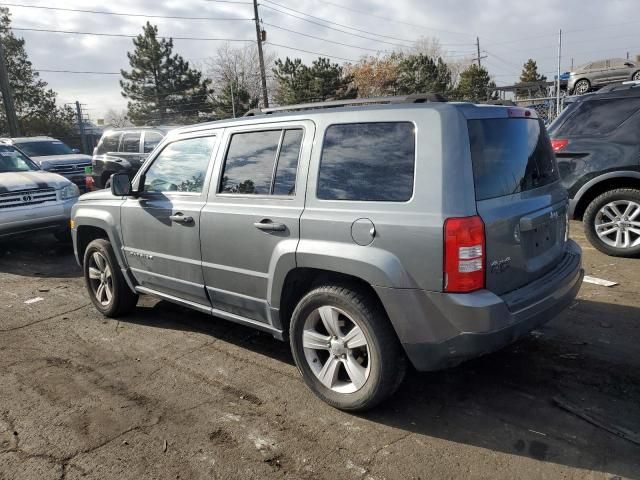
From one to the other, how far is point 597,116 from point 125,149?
10.7m

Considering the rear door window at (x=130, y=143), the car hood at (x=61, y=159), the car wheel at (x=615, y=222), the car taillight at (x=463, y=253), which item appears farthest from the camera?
the car hood at (x=61, y=159)

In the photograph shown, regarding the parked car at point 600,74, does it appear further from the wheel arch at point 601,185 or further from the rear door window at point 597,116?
the wheel arch at point 601,185

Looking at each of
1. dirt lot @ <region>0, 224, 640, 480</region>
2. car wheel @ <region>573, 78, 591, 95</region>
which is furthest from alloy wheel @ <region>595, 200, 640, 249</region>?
car wheel @ <region>573, 78, 591, 95</region>

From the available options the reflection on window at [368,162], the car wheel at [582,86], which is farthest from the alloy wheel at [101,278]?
the car wheel at [582,86]

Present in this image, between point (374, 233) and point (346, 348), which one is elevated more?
point (374, 233)

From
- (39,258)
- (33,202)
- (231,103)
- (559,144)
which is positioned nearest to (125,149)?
(33,202)

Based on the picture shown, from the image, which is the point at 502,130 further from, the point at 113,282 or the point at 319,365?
the point at 113,282

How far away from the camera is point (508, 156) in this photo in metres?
3.08

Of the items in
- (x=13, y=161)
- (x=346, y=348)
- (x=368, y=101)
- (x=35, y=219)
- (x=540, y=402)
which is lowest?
(x=540, y=402)

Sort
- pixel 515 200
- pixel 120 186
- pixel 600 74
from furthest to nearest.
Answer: pixel 600 74
pixel 120 186
pixel 515 200

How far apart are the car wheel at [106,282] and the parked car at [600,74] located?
846 inches

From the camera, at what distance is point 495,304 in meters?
2.72

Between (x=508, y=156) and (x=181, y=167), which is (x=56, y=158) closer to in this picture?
(x=181, y=167)

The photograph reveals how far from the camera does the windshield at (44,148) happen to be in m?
14.3
